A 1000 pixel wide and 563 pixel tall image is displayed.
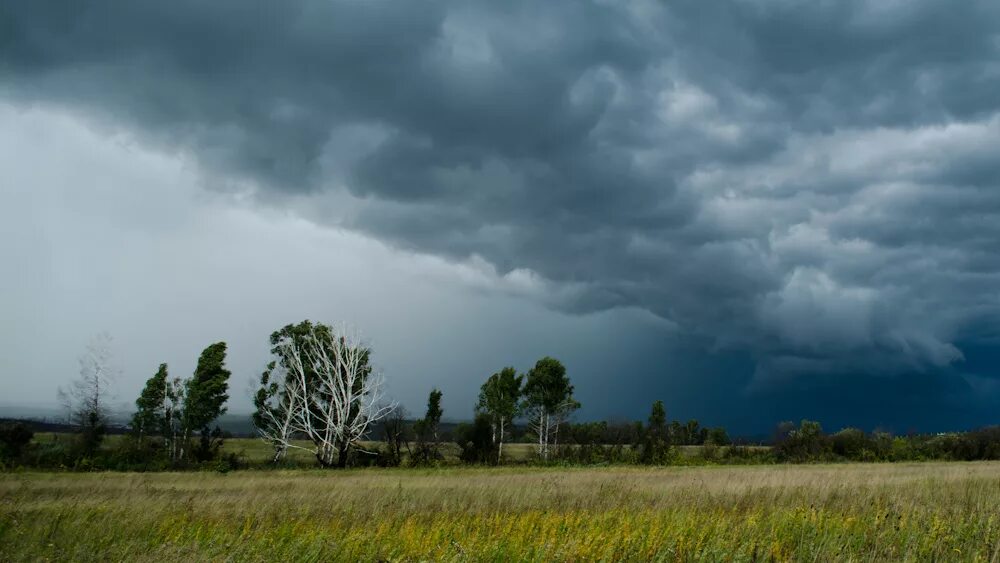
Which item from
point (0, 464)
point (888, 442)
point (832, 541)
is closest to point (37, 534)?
point (832, 541)

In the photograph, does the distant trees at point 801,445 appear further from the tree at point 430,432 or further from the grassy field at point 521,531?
the grassy field at point 521,531

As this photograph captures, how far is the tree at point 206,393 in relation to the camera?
55125 mm

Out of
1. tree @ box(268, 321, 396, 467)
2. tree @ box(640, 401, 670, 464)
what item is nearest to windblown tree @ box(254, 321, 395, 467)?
tree @ box(268, 321, 396, 467)

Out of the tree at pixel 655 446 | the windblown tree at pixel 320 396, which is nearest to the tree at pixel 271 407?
the windblown tree at pixel 320 396

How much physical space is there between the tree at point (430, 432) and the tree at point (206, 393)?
17.4 metres

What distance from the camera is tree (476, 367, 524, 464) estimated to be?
67.6 m

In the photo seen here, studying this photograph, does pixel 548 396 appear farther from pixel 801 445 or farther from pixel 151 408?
pixel 151 408

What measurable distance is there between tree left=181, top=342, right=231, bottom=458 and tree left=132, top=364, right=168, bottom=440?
2.92 metres

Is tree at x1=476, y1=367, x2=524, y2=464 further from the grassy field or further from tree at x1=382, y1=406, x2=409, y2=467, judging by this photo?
the grassy field

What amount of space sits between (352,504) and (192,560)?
657cm

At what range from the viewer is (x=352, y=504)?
1402 centimetres

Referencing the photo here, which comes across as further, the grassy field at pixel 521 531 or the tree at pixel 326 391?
the tree at pixel 326 391

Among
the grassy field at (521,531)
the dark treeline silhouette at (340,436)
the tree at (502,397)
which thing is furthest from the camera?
the tree at (502,397)

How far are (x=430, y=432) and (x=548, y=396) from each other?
2501 cm
